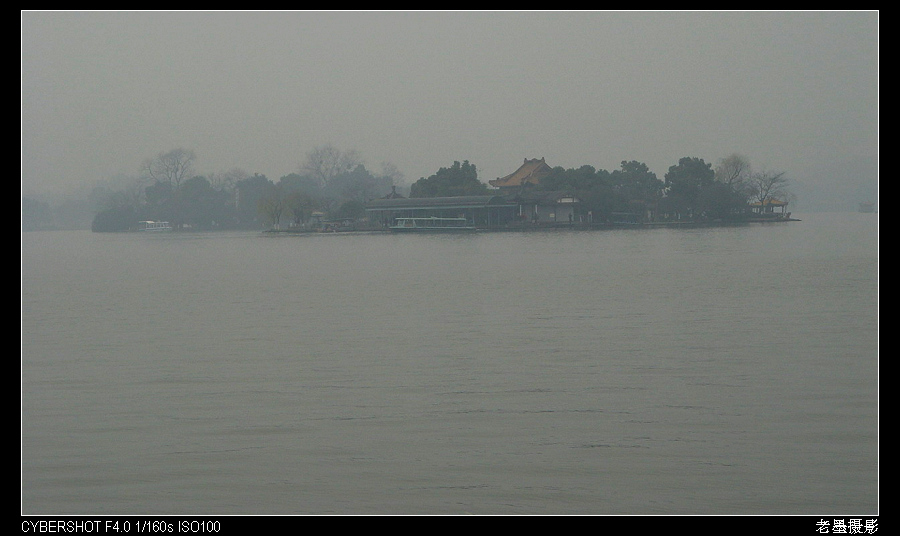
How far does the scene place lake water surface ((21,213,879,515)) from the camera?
3.25 m

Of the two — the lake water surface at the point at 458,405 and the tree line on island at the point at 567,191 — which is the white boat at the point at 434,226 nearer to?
the tree line on island at the point at 567,191

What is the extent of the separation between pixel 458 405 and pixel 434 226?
30412 mm

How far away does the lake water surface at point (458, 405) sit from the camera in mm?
3250

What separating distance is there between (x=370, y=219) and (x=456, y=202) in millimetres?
4502

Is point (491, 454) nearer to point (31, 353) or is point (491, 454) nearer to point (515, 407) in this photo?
point (515, 407)

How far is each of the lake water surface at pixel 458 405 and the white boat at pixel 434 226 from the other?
981 inches

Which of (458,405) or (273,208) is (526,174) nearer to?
(273,208)

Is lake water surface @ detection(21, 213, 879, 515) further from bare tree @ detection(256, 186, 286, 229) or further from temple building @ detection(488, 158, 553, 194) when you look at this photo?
temple building @ detection(488, 158, 553, 194)

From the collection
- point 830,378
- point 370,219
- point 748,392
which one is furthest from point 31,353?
point 370,219

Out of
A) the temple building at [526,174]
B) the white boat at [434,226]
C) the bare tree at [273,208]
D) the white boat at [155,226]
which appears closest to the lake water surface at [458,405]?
the white boat at [434,226]

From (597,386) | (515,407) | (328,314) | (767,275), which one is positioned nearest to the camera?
(515,407)

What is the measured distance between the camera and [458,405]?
→ 442 centimetres

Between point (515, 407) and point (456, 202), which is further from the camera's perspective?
point (456, 202)

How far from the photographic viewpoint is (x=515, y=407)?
435 cm
